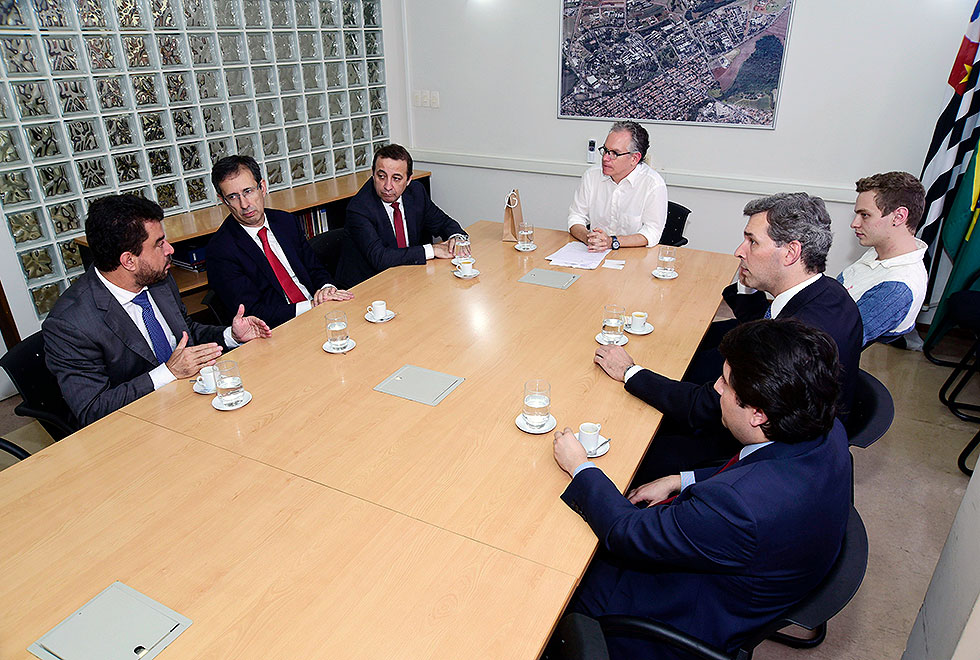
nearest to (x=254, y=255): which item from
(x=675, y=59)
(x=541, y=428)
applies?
(x=541, y=428)

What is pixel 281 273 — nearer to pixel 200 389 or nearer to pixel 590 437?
pixel 200 389

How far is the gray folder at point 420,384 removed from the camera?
2031mm

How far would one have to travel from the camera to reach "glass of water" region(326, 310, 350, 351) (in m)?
2.30

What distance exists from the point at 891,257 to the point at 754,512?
6.33ft

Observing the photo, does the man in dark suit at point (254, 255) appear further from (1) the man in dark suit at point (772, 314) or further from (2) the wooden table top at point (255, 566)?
(1) the man in dark suit at point (772, 314)

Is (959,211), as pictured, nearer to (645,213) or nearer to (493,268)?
(645,213)

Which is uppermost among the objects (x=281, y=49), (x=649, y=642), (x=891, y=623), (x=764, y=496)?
(x=281, y=49)

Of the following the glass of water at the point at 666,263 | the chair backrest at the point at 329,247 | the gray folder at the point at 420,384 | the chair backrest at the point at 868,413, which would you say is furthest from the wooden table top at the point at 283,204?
the chair backrest at the point at 868,413

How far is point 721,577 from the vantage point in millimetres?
1387

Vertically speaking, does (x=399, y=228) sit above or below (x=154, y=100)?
below

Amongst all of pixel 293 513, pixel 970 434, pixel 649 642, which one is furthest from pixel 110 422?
pixel 970 434

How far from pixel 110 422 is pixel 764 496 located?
72.9 inches

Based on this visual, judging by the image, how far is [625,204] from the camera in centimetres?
374

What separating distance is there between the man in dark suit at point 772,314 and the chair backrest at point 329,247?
1933mm
